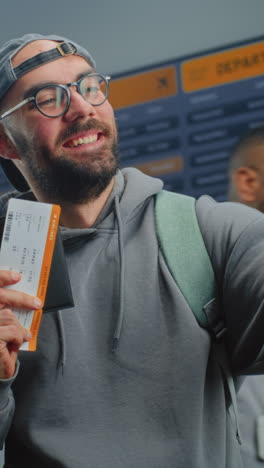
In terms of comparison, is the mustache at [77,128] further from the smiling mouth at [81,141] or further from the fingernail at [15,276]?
the fingernail at [15,276]

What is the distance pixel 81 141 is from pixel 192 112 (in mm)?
1339

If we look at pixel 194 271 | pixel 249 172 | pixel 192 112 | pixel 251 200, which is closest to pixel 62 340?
pixel 194 271

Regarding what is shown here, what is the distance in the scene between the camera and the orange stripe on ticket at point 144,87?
2379 millimetres

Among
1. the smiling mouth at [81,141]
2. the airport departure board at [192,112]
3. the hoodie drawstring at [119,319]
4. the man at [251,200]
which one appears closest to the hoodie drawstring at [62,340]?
the hoodie drawstring at [119,319]

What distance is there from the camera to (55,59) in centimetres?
114

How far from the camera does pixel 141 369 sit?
0.94 meters

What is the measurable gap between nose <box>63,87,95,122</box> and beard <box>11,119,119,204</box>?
0.06 feet

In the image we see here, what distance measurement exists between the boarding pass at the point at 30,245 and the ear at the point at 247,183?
882 mm

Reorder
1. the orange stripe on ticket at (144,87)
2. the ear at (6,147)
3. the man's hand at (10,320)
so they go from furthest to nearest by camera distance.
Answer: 1. the orange stripe on ticket at (144,87)
2. the ear at (6,147)
3. the man's hand at (10,320)

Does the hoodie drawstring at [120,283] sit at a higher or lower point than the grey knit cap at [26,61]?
lower

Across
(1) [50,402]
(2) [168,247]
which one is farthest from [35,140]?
(1) [50,402]

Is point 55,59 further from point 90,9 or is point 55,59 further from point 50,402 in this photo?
point 90,9

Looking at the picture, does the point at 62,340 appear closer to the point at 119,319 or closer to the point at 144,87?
the point at 119,319

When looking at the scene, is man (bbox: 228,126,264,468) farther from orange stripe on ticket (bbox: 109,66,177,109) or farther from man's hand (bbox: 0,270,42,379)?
man's hand (bbox: 0,270,42,379)
